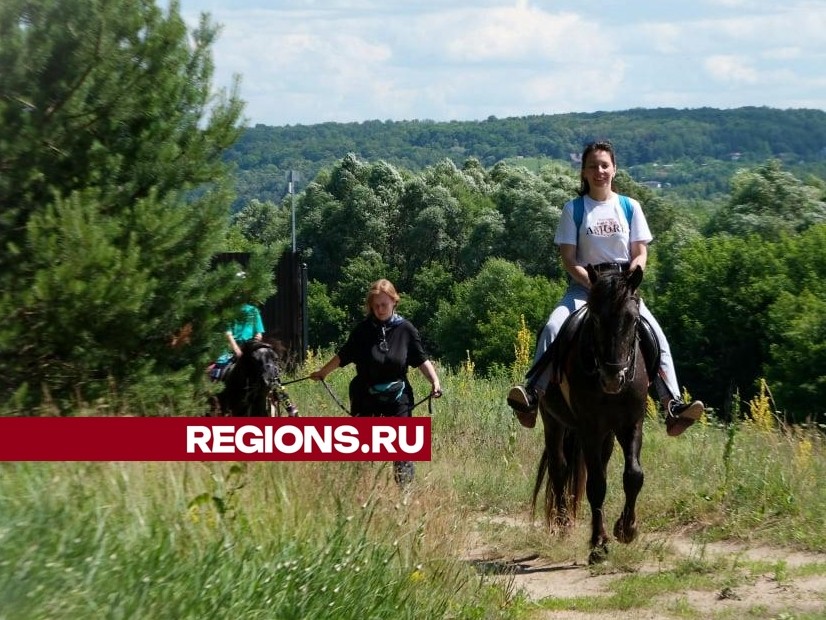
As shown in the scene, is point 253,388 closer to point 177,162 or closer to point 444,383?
point 177,162

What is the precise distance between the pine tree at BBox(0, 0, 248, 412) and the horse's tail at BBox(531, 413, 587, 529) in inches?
116

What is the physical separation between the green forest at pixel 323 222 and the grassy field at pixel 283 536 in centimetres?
224

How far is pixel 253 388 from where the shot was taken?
12.2m

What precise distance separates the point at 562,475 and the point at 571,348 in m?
1.32

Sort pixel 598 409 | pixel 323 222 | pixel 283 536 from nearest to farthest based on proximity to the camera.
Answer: pixel 283 536 < pixel 598 409 < pixel 323 222

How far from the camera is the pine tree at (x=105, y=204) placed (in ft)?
31.0

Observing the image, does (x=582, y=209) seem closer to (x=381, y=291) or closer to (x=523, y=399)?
(x=523, y=399)

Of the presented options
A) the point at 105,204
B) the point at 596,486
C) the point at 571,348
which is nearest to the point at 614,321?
the point at 571,348

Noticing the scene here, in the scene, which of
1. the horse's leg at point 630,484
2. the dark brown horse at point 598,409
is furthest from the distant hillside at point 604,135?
the horse's leg at point 630,484

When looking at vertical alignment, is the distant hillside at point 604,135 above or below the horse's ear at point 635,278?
above

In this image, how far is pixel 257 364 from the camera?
482 inches

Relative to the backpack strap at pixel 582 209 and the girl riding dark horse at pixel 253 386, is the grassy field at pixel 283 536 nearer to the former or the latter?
the backpack strap at pixel 582 209

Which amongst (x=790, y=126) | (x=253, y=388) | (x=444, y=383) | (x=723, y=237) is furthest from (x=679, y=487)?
(x=790, y=126)

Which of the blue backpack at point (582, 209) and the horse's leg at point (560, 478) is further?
the horse's leg at point (560, 478)
